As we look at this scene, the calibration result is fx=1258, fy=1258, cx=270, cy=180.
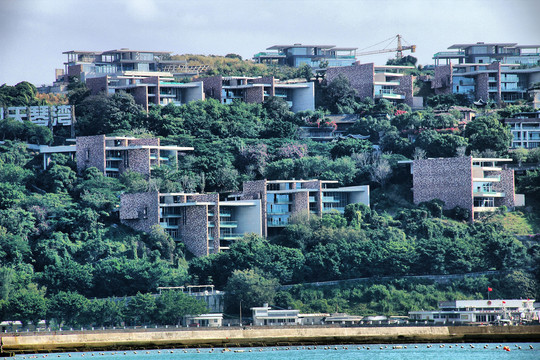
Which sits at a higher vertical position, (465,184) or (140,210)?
(465,184)

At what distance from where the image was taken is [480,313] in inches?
2739

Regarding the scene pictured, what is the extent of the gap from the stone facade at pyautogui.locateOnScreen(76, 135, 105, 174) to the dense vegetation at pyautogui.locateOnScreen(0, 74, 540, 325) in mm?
1043

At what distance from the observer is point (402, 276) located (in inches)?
2884

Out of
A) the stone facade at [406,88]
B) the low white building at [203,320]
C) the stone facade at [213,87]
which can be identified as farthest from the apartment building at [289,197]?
the stone facade at [406,88]

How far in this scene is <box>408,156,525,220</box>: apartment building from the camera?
79688 millimetres

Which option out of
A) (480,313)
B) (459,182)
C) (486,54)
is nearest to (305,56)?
(486,54)

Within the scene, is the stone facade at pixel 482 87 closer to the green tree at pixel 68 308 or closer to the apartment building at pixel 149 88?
the apartment building at pixel 149 88

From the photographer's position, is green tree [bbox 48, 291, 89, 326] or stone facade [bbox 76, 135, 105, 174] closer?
green tree [bbox 48, 291, 89, 326]

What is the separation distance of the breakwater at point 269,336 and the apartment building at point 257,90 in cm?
3223

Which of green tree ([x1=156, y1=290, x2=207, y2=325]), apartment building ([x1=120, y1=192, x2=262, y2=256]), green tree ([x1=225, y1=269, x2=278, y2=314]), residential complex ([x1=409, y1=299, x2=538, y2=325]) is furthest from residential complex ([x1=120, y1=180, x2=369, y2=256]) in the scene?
residential complex ([x1=409, y1=299, x2=538, y2=325])

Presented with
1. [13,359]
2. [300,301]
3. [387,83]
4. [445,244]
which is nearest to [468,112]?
[387,83]

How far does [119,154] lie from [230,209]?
374 inches

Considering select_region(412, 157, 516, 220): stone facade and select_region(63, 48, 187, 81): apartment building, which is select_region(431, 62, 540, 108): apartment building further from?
select_region(63, 48, 187, 81): apartment building

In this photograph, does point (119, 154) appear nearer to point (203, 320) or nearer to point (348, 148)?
point (348, 148)
